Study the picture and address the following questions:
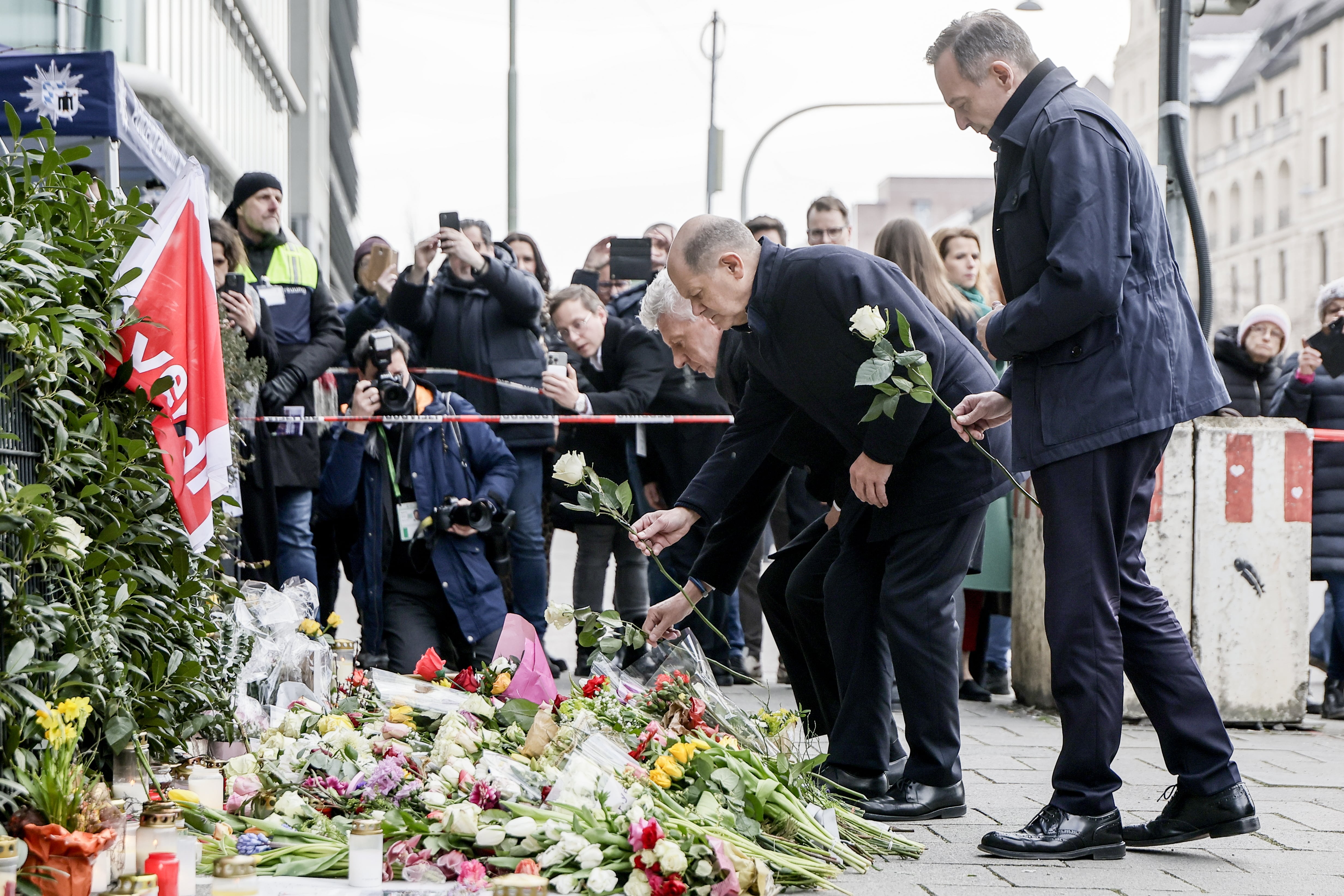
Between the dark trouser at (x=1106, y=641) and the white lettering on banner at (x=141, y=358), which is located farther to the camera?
the white lettering on banner at (x=141, y=358)

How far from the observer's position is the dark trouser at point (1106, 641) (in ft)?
12.5

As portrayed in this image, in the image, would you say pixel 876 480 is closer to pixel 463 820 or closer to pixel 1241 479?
pixel 463 820

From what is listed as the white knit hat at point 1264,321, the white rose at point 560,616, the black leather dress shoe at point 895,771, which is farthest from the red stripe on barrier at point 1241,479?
the white rose at point 560,616

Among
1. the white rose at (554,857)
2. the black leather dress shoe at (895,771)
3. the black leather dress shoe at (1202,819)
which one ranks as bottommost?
the black leather dress shoe at (895,771)

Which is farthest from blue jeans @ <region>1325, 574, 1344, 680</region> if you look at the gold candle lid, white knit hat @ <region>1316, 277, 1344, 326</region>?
the gold candle lid

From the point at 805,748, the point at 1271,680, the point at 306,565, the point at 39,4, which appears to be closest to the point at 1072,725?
the point at 805,748

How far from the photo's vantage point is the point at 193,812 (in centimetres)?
356

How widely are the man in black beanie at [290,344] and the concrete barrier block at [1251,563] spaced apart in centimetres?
410

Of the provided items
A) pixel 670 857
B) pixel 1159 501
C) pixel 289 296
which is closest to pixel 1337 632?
pixel 1159 501

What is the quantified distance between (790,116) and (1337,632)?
14616 millimetres

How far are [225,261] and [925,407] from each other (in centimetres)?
411

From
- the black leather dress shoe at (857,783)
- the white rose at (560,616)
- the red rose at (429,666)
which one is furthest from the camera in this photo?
the red rose at (429,666)

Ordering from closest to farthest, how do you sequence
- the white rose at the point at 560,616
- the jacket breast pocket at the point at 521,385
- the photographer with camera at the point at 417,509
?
the white rose at the point at 560,616 → the photographer with camera at the point at 417,509 → the jacket breast pocket at the point at 521,385

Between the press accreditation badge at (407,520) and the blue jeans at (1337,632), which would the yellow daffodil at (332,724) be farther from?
the blue jeans at (1337,632)
